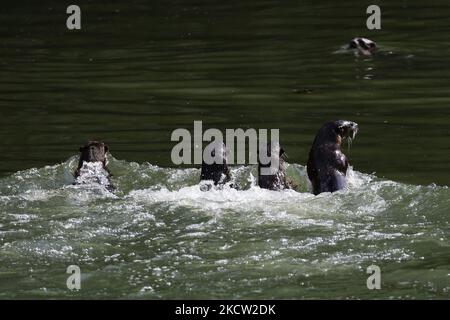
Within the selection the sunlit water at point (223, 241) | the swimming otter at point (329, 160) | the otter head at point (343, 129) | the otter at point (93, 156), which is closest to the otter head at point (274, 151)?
the swimming otter at point (329, 160)

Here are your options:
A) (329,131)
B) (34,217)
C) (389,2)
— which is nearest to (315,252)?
(34,217)

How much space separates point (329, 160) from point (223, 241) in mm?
3103

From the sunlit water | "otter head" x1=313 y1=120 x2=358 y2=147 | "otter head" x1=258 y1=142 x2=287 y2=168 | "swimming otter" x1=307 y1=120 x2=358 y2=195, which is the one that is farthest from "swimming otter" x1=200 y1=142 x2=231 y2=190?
"otter head" x1=313 y1=120 x2=358 y2=147

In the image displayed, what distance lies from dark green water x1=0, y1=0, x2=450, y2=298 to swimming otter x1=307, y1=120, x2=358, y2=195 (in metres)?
0.24

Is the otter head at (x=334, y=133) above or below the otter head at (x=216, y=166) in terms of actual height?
above

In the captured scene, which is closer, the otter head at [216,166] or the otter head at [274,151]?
the otter head at [216,166]

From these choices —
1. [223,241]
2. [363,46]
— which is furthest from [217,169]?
[363,46]

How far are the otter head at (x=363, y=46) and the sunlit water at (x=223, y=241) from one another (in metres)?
8.01

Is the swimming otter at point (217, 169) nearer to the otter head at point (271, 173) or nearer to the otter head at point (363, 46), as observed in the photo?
the otter head at point (271, 173)

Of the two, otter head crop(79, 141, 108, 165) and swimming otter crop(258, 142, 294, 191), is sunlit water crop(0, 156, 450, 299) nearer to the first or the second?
swimming otter crop(258, 142, 294, 191)

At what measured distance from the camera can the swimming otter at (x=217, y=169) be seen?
1253cm

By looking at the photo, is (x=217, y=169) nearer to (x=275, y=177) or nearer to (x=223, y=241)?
(x=275, y=177)

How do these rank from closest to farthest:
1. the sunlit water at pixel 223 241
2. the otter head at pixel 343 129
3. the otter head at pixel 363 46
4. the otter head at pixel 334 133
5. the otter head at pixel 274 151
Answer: the sunlit water at pixel 223 241
the otter head at pixel 274 151
the otter head at pixel 334 133
the otter head at pixel 343 129
the otter head at pixel 363 46

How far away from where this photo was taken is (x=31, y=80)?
19266 mm
